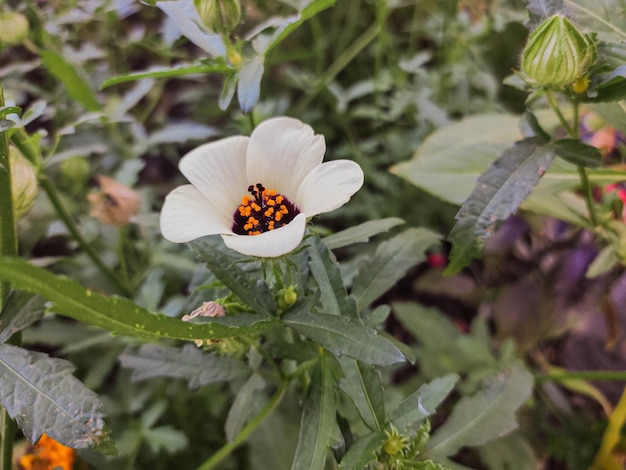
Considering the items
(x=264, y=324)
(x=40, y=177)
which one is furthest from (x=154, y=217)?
(x=264, y=324)

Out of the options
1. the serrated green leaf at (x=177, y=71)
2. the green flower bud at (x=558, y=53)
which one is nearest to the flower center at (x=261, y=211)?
the serrated green leaf at (x=177, y=71)

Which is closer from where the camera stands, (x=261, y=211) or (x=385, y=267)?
(x=261, y=211)

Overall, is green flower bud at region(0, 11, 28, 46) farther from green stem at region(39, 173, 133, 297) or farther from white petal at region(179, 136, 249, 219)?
white petal at region(179, 136, 249, 219)

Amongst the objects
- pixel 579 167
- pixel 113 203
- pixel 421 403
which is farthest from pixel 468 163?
pixel 113 203

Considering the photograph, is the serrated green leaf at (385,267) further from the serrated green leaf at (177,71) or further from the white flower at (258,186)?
the serrated green leaf at (177,71)

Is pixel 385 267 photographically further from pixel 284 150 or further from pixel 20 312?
pixel 20 312

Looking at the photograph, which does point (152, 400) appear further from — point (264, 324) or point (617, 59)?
point (617, 59)
